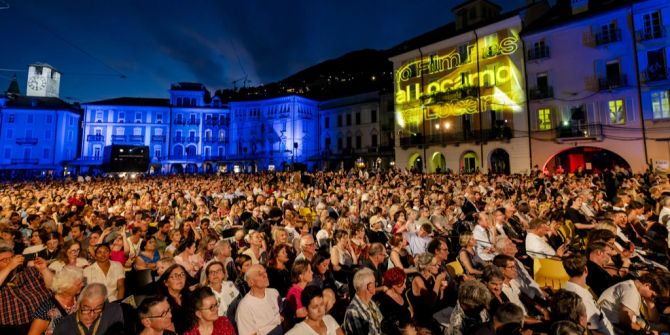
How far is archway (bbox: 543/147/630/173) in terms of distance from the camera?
2214 cm

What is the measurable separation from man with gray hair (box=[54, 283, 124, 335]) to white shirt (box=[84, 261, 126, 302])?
1.65 m

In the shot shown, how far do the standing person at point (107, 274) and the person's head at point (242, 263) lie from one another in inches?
66.0

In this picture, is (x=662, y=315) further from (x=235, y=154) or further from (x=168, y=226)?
(x=235, y=154)

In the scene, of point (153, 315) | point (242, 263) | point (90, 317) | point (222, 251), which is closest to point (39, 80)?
point (222, 251)

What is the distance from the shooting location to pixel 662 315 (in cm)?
374

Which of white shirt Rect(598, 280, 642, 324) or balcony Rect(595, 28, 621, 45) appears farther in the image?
balcony Rect(595, 28, 621, 45)

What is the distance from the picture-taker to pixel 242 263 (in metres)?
5.19

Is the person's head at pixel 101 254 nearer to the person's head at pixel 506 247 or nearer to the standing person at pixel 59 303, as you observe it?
the standing person at pixel 59 303

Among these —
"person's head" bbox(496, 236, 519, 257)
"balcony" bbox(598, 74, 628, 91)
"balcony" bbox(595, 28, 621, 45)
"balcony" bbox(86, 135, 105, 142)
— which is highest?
"balcony" bbox(595, 28, 621, 45)

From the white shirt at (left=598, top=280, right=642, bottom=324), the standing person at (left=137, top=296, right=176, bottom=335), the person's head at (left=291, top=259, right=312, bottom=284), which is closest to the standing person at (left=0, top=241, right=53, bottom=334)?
the standing person at (left=137, top=296, right=176, bottom=335)

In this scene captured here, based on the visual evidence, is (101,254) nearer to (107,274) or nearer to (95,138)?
(107,274)

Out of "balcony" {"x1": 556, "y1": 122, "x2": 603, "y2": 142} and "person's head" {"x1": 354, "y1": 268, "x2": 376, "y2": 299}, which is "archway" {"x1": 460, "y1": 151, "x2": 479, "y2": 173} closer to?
"balcony" {"x1": 556, "y1": 122, "x2": 603, "y2": 142}

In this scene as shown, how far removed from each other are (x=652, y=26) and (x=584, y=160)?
8710 mm

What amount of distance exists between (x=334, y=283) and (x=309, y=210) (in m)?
6.56
